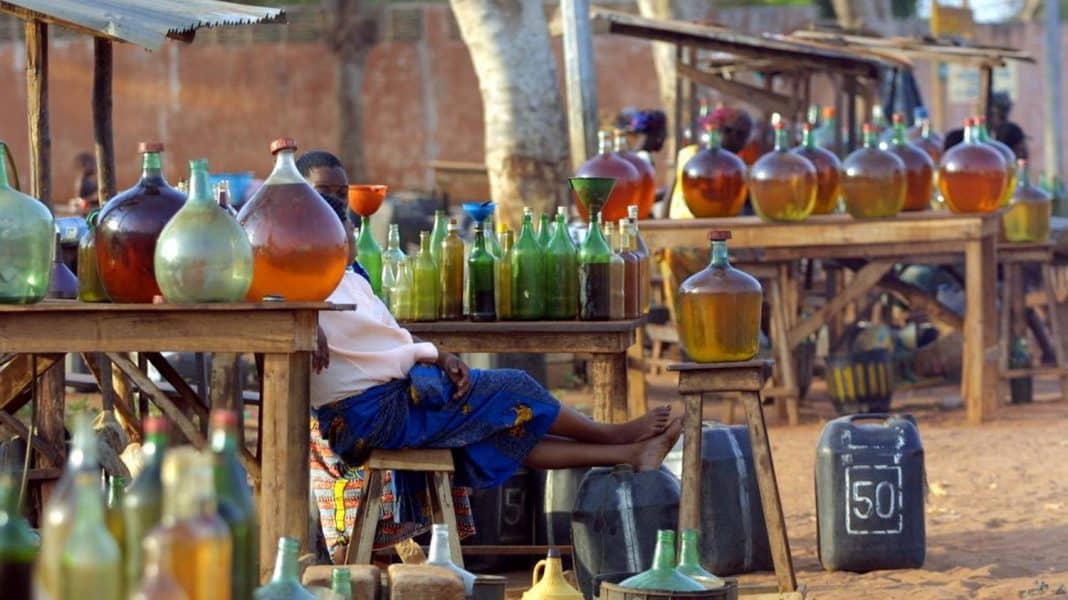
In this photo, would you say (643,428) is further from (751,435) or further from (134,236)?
(134,236)

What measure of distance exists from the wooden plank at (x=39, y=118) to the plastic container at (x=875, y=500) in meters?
2.80

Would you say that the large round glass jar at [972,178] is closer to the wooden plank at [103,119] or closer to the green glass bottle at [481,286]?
the green glass bottle at [481,286]

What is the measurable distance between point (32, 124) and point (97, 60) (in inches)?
19.8

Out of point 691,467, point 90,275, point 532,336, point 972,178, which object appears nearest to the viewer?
point 90,275

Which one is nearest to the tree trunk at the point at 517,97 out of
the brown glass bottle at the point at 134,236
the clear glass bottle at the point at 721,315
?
the clear glass bottle at the point at 721,315

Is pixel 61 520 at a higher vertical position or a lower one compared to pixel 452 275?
lower

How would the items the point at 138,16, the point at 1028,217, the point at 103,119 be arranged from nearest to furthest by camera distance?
1. the point at 138,16
2. the point at 103,119
3. the point at 1028,217

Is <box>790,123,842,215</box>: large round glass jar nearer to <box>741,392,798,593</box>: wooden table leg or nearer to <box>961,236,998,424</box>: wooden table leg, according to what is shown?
<box>961,236,998,424</box>: wooden table leg

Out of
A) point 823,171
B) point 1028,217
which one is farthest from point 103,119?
point 1028,217

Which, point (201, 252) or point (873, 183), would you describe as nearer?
point (201, 252)

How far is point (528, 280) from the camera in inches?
239

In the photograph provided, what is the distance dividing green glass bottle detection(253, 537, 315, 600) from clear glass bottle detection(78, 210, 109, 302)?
162 cm

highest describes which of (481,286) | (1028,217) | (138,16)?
(138,16)

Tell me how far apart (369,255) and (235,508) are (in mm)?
3357
